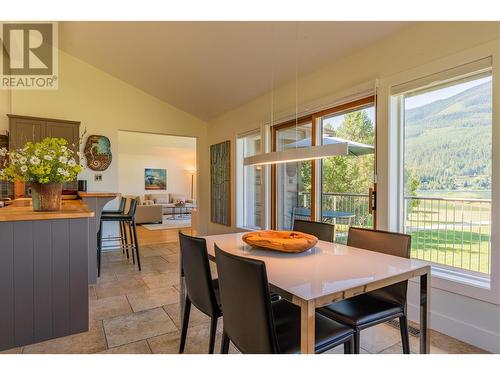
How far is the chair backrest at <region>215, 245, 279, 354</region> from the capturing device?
46.3 inches

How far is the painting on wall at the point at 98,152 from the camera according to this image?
16.3 ft

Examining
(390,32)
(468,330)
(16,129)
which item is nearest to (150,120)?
(16,129)

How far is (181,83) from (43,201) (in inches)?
120

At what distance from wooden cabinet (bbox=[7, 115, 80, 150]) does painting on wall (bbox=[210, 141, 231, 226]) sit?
238 cm

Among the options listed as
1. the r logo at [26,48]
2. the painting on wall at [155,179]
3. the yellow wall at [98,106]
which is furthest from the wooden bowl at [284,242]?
the painting on wall at [155,179]

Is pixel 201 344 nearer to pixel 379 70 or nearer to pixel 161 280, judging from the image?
pixel 161 280

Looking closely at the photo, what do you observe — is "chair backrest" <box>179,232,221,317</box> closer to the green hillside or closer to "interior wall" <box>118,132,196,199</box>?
the green hillside

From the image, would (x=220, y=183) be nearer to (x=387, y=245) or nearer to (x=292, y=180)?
(x=292, y=180)

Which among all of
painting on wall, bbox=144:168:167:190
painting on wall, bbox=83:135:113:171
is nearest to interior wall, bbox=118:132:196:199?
painting on wall, bbox=144:168:167:190

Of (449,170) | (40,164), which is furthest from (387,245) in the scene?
(40,164)

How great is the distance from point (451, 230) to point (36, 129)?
542 centimetres

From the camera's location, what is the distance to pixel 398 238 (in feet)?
6.32

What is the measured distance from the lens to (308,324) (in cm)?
114
